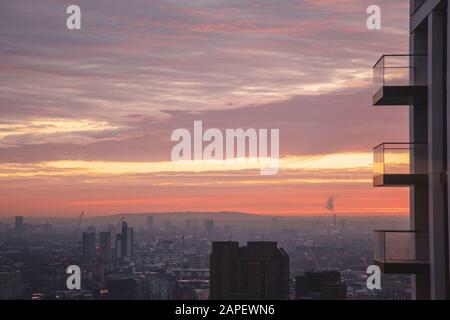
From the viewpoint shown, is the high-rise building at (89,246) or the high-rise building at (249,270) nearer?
the high-rise building at (249,270)

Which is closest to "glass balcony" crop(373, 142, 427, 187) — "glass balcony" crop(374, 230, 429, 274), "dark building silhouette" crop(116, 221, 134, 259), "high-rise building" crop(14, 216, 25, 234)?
"glass balcony" crop(374, 230, 429, 274)

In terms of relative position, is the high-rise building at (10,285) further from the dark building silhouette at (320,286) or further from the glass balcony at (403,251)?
the glass balcony at (403,251)

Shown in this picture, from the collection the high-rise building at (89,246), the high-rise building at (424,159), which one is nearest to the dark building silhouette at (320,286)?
the high-rise building at (424,159)

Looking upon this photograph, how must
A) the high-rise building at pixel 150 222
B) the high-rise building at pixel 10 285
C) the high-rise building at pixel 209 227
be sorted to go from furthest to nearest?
the high-rise building at pixel 150 222 < the high-rise building at pixel 209 227 < the high-rise building at pixel 10 285
